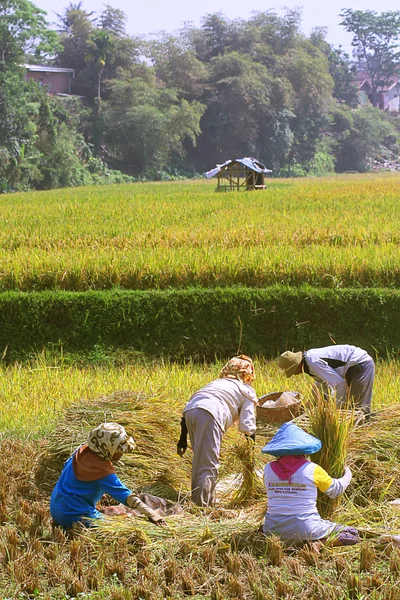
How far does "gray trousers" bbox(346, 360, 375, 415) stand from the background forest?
1531 inches

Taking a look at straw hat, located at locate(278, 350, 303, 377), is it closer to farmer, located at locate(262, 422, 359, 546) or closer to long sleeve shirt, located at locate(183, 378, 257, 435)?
long sleeve shirt, located at locate(183, 378, 257, 435)

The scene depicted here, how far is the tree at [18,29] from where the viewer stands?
45.8 metres

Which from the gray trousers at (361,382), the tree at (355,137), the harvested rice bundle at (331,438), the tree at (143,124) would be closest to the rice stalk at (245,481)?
the harvested rice bundle at (331,438)

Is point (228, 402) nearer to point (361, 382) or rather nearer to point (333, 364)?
point (333, 364)

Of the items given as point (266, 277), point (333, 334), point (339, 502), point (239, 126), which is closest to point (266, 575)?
point (339, 502)

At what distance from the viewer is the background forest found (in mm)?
46562

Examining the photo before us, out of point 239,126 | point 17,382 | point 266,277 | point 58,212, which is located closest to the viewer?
point 17,382

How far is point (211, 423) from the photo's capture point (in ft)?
17.4

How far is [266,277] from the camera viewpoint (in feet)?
38.2

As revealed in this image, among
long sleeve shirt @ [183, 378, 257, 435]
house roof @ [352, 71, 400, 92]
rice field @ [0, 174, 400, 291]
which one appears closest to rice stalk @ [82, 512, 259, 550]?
long sleeve shirt @ [183, 378, 257, 435]

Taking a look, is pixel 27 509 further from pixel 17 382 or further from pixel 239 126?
pixel 239 126

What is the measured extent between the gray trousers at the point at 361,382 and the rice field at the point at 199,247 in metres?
4.91

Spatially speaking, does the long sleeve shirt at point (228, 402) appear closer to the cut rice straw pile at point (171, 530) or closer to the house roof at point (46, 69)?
the cut rice straw pile at point (171, 530)

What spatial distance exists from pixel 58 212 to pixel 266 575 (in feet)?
58.8
